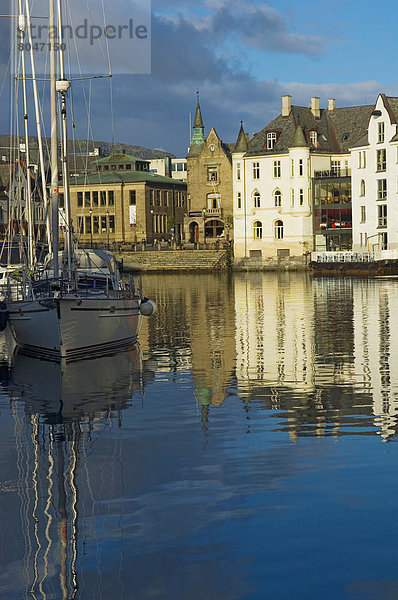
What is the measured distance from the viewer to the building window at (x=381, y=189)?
115438 mm

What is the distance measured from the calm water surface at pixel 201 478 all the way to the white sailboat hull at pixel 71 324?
3.00 ft

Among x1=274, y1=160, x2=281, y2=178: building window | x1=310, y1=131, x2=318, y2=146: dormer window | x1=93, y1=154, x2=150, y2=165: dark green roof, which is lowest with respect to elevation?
x1=274, y1=160, x2=281, y2=178: building window

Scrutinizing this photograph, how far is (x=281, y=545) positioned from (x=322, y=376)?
50.9 ft

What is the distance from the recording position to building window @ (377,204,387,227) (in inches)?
4518

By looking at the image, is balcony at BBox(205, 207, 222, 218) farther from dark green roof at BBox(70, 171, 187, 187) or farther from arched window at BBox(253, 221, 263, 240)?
arched window at BBox(253, 221, 263, 240)

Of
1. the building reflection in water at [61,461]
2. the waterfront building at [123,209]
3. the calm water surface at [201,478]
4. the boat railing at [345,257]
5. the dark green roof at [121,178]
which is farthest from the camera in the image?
the dark green roof at [121,178]

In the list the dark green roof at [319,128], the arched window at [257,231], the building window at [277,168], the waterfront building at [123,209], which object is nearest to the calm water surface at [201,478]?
the building window at [277,168]

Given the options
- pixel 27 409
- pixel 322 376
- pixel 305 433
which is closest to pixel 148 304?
pixel 322 376

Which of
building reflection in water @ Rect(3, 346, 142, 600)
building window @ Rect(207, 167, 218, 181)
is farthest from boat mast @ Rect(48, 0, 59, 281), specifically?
building window @ Rect(207, 167, 218, 181)

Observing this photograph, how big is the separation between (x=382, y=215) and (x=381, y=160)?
670 cm

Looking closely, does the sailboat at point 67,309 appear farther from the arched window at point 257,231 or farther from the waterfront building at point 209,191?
the waterfront building at point 209,191

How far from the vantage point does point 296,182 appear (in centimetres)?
12600

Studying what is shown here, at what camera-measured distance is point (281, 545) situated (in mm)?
12781

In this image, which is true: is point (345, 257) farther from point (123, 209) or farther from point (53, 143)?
point (53, 143)
